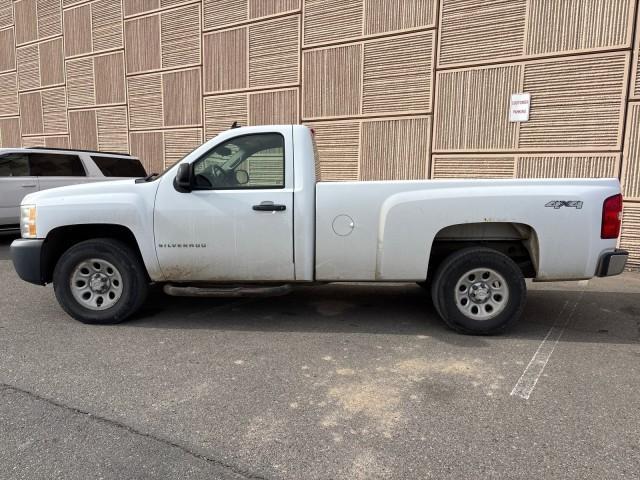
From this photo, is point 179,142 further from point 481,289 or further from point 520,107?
point 481,289

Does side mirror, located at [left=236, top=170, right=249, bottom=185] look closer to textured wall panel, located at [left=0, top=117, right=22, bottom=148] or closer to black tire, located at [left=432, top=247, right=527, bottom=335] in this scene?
black tire, located at [left=432, top=247, right=527, bottom=335]

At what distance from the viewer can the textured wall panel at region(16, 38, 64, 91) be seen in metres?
14.9

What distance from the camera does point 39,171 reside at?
32.3 feet

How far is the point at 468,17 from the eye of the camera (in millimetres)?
8555

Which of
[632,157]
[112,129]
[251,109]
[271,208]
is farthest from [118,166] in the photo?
[632,157]

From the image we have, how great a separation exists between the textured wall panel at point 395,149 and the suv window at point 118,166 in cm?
540

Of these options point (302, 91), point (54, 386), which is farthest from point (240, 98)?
point (54, 386)

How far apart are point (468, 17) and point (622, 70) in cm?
273

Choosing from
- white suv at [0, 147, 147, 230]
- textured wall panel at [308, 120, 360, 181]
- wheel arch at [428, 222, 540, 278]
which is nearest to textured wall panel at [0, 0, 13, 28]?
white suv at [0, 147, 147, 230]

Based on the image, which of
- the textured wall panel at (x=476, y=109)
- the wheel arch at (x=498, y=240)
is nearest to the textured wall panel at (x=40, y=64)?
the textured wall panel at (x=476, y=109)

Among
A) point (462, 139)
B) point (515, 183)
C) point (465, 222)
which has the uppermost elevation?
point (462, 139)

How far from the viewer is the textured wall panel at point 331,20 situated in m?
9.55

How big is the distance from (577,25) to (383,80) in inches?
135

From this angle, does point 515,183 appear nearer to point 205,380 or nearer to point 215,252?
point 215,252
